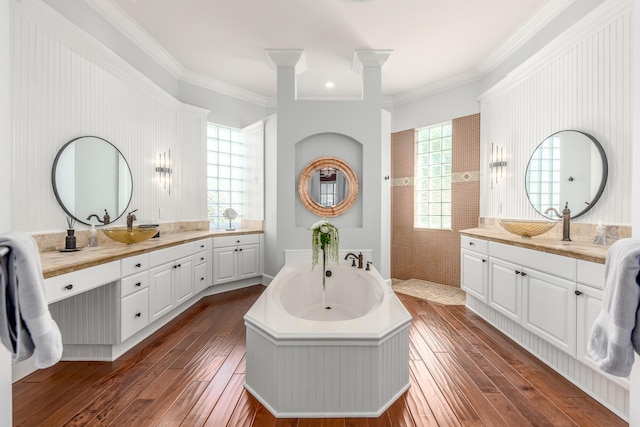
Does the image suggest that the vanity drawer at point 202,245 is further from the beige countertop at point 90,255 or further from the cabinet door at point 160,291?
the cabinet door at point 160,291

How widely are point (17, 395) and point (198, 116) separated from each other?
3.74 meters

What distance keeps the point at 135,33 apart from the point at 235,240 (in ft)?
9.24

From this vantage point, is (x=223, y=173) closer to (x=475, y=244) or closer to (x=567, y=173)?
(x=475, y=244)

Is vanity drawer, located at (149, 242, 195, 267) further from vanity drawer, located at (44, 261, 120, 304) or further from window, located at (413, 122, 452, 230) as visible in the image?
window, located at (413, 122, 452, 230)

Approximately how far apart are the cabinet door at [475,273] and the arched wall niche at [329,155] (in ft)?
4.63

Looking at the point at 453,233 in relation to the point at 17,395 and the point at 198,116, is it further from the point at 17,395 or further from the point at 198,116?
the point at 17,395

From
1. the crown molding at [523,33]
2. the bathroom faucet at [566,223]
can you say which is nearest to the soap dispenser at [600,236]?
the bathroom faucet at [566,223]

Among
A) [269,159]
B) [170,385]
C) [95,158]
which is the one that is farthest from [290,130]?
[170,385]

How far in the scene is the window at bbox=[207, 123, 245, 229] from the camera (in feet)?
15.9

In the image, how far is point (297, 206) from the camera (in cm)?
407

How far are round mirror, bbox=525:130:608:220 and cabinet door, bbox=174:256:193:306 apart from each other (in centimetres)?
402

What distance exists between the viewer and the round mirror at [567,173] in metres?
2.54

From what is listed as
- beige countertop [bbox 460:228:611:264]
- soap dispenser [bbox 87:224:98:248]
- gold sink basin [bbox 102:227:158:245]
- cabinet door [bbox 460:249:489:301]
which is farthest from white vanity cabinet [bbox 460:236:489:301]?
soap dispenser [bbox 87:224:98:248]

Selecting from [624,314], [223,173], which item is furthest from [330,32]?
[624,314]
